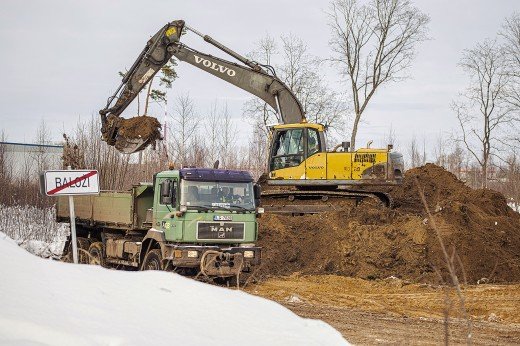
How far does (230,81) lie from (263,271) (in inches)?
265

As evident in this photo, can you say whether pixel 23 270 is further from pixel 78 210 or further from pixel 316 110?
pixel 316 110

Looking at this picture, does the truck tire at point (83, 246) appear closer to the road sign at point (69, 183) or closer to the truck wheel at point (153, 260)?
the truck wheel at point (153, 260)

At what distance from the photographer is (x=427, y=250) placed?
1947 centimetres

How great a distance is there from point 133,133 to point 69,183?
8.02m

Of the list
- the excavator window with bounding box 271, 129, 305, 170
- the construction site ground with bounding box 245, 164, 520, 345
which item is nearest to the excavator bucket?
the excavator window with bounding box 271, 129, 305, 170

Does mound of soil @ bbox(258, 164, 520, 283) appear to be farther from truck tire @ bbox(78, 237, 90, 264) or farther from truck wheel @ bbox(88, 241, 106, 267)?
truck tire @ bbox(78, 237, 90, 264)

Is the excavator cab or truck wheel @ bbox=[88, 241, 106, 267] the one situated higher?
the excavator cab

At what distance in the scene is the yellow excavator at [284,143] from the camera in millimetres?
21547

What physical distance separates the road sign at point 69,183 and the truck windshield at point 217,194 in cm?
304

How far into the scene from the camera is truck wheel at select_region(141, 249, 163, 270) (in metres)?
16.7

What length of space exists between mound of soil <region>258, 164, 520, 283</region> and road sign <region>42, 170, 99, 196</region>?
24.6 ft

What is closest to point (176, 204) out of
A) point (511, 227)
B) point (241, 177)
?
point (241, 177)

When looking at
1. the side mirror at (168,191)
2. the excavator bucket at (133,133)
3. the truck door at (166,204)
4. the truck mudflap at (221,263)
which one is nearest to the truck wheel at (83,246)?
the excavator bucket at (133,133)

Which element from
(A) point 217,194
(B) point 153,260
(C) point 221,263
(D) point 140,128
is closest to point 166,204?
(A) point 217,194
